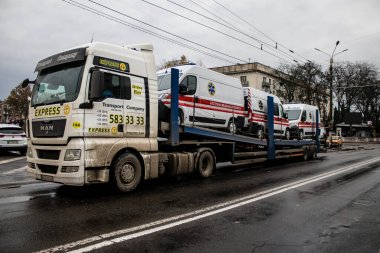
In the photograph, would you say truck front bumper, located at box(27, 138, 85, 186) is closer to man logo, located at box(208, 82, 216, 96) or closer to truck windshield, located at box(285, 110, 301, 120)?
man logo, located at box(208, 82, 216, 96)

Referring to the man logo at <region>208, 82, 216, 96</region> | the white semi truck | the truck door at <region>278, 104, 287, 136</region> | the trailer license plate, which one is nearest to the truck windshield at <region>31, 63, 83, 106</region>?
the white semi truck

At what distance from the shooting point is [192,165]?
32.9 ft

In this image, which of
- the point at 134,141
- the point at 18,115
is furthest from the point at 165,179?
the point at 18,115

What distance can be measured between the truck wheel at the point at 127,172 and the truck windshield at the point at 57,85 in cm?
169

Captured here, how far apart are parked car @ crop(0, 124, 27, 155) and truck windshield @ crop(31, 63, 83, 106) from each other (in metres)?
10.3

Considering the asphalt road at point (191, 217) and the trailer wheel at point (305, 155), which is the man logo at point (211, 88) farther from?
the trailer wheel at point (305, 155)

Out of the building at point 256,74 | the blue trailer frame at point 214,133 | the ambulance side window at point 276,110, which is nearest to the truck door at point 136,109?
the blue trailer frame at point 214,133

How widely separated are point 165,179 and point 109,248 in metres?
6.08

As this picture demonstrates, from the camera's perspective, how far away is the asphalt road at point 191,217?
448 centimetres

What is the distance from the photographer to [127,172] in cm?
780

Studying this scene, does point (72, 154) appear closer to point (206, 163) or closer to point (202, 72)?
point (206, 163)

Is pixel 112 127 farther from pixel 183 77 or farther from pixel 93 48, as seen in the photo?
pixel 183 77

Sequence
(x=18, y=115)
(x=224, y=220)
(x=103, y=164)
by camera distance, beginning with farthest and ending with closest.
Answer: (x=18, y=115)
(x=103, y=164)
(x=224, y=220)

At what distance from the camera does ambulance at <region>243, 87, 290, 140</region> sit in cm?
1402
